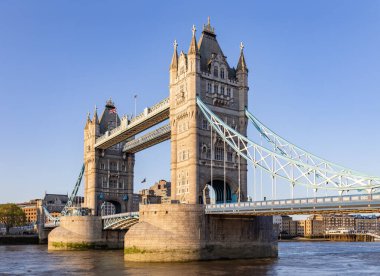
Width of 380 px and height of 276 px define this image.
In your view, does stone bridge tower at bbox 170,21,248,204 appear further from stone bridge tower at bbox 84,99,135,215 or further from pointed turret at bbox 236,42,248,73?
stone bridge tower at bbox 84,99,135,215

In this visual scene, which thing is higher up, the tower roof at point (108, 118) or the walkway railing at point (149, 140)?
the tower roof at point (108, 118)

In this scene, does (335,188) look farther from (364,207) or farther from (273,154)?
(273,154)

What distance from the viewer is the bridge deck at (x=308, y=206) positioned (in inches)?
1668

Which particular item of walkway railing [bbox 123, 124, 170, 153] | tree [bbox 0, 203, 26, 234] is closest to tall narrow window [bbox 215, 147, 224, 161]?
walkway railing [bbox 123, 124, 170, 153]

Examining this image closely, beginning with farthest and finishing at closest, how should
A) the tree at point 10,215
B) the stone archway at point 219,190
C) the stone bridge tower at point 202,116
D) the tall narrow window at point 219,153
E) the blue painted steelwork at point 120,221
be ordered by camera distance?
the tree at point 10,215 < the blue painted steelwork at point 120,221 < the stone archway at point 219,190 < the tall narrow window at point 219,153 < the stone bridge tower at point 202,116

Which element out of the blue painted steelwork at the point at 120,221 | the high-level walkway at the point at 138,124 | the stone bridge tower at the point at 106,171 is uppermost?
the high-level walkway at the point at 138,124

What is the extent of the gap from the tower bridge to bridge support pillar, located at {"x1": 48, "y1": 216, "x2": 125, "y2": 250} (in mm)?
242

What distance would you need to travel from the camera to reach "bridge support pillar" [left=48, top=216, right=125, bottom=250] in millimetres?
84125

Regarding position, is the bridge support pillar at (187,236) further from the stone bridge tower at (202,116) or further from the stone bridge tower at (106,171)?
the stone bridge tower at (106,171)

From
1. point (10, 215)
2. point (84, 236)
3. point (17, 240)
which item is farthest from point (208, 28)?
point (10, 215)

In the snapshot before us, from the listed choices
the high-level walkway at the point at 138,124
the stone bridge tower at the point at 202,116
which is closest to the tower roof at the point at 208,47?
the stone bridge tower at the point at 202,116

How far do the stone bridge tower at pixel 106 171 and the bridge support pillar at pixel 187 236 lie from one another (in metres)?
41.2

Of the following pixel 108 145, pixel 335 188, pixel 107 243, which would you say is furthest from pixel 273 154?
pixel 108 145

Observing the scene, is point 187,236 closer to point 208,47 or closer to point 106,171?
point 208,47
